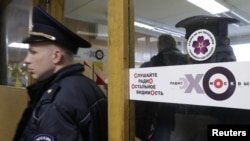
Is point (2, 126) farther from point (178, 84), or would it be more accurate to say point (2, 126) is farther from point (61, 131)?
point (178, 84)

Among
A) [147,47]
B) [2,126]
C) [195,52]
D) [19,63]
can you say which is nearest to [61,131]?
[147,47]

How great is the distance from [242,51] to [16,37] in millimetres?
2641

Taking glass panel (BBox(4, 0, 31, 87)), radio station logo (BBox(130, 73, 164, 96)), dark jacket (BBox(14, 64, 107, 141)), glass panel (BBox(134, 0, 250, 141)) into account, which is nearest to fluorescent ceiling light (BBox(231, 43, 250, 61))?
glass panel (BBox(134, 0, 250, 141))

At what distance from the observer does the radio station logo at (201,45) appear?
90cm

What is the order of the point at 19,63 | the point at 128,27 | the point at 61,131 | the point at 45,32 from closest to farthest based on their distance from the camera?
1. the point at 61,131
2. the point at 128,27
3. the point at 45,32
4. the point at 19,63

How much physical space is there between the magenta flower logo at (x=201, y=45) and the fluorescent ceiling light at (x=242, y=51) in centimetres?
9

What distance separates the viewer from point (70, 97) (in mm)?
1163

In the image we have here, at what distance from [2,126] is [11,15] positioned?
1629mm

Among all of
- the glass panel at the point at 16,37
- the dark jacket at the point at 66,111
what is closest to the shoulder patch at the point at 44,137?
the dark jacket at the point at 66,111

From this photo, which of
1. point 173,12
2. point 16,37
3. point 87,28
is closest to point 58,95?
point 173,12

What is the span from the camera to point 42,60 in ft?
4.35

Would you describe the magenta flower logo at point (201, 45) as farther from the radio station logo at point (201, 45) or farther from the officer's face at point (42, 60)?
the officer's face at point (42, 60)

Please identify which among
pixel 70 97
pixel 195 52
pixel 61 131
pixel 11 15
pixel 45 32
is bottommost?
pixel 61 131

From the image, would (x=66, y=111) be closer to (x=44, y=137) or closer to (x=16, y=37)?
(x=44, y=137)
